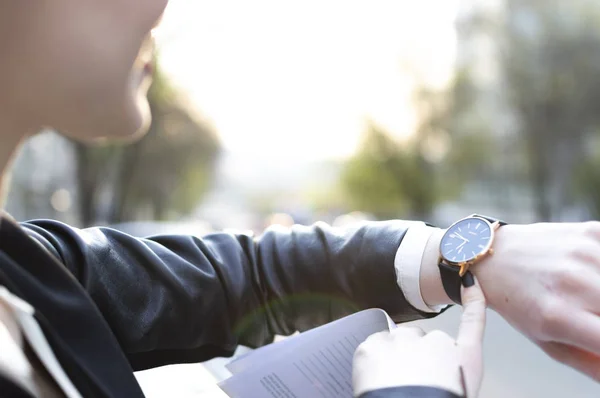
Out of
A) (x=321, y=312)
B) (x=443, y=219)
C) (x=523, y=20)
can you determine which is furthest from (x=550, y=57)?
(x=321, y=312)

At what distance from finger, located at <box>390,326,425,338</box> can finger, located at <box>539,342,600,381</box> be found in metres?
0.24

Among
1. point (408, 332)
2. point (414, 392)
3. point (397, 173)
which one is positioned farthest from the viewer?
point (397, 173)

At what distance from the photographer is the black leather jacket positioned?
132 cm

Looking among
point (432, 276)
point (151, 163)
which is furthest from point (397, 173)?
point (432, 276)

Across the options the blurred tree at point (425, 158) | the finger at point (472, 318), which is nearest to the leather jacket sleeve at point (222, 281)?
the finger at point (472, 318)

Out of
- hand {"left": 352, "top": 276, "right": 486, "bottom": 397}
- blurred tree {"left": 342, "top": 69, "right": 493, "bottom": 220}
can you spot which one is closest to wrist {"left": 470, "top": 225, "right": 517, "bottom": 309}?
hand {"left": 352, "top": 276, "right": 486, "bottom": 397}

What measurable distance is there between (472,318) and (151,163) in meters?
22.9

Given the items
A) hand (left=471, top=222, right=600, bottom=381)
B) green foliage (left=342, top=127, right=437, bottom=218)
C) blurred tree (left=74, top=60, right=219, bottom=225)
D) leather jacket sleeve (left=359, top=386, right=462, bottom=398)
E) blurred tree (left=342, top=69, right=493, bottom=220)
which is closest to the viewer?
leather jacket sleeve (left=359, top=386, right=462, bottom=398)

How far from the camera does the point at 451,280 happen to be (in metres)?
1.18

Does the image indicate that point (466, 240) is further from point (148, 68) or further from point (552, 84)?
point (552, 84)

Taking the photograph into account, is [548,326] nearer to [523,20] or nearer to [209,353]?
[209,353]

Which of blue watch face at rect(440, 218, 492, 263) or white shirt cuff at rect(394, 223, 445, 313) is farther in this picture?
white shirt cuff at rect(394, 223, 445, 313)

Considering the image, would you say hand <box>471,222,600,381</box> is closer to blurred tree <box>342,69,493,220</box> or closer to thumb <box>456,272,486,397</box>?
thumb <box>456,272,486,397</box>

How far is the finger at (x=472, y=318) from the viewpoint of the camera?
945 millimetres
